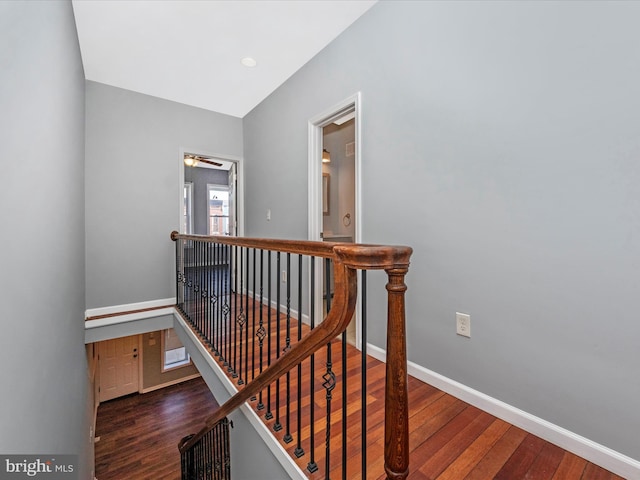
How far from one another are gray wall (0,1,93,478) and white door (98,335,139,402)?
353cm

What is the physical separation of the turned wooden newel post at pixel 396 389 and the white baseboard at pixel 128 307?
3563mm

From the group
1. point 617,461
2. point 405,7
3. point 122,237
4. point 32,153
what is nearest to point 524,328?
point 617,461

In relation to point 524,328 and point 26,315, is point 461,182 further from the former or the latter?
point 26,315

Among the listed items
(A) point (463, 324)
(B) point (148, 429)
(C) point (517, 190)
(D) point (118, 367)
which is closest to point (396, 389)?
(A) point (463, 324)

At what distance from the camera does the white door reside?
4.95 metres

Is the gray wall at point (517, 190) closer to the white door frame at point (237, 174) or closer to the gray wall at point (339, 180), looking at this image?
the gray wall at point (339, 180)

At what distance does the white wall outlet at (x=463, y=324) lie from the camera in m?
1.66

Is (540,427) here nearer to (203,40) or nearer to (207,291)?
(207,291)

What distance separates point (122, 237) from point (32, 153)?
8.15 feet

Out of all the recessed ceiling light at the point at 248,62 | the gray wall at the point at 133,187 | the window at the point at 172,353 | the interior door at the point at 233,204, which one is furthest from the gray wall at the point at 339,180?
the window at the point at 172,353

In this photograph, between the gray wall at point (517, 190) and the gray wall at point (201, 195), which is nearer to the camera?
the gray wall at point (517, 190)

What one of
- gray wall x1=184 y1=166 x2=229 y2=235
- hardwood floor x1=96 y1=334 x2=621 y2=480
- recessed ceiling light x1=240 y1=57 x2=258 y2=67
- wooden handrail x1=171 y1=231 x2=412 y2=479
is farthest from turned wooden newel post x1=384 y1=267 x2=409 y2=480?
gray wall x1=184 y1=166 x2=229 y2=235

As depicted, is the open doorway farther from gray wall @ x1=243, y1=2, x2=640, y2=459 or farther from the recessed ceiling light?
gray wall @ x1=243, y1=2, x2=640, y2=459

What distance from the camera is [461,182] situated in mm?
1657
